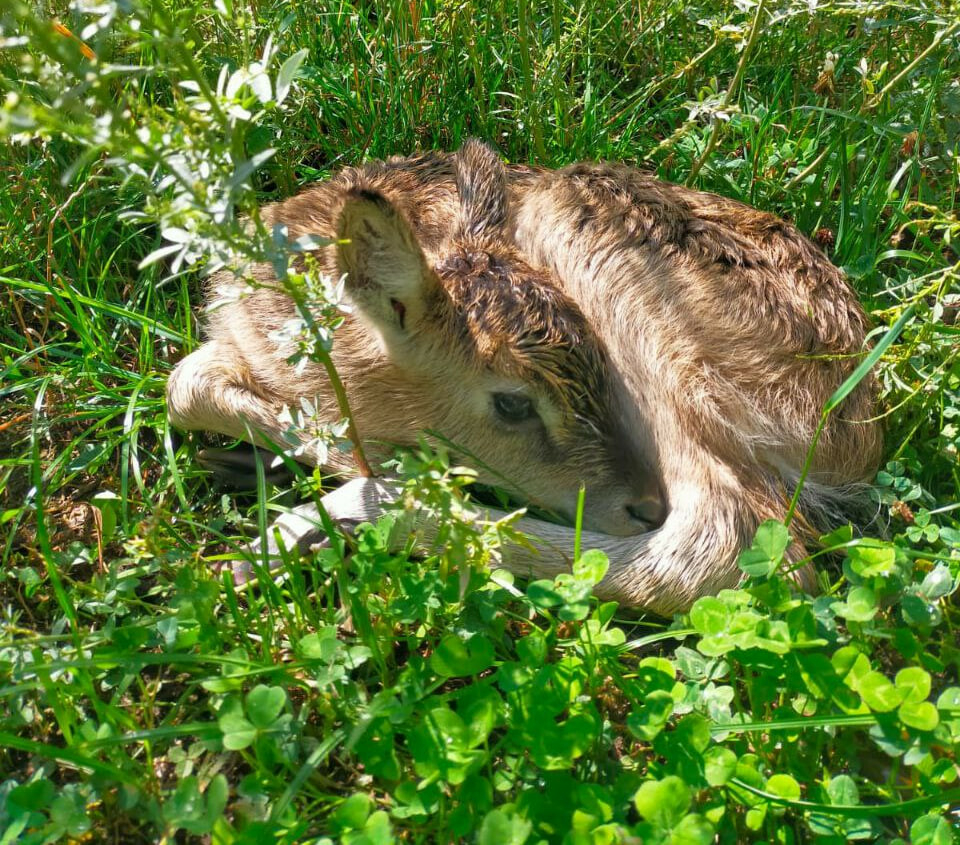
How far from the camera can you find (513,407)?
13.2 feet

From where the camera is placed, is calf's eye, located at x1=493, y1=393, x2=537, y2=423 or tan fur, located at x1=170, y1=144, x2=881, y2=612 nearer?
tan fur, located at x1=170, y1=144, x2=881, y2=612

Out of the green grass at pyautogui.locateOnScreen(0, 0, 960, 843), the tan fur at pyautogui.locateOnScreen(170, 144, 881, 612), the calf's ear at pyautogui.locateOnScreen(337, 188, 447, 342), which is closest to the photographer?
the green grass at pyautogui.locateOnScreen(0, 0, 960, 843)

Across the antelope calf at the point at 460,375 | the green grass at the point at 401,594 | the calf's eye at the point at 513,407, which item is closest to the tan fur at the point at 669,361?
the antelope calf at the point at 460,375

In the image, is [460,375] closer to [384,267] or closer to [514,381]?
[514,381]

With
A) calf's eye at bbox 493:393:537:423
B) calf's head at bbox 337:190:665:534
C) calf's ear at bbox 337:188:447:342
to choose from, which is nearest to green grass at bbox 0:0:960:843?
calf's head at bbox 337:190:665:534

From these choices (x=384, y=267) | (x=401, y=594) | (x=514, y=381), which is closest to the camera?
(x=401, y=594)

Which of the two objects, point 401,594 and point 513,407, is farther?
point 513,407

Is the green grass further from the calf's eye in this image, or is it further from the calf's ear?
the calf's eye

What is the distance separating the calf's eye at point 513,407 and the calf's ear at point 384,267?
0.48 meters

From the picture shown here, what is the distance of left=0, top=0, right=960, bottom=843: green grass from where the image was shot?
2572 mm

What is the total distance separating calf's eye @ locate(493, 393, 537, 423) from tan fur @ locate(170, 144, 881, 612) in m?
0.15

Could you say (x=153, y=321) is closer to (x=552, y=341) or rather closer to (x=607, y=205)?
(x=552, y=341)

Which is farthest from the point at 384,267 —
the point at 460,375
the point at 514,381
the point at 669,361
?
the point at 669,361

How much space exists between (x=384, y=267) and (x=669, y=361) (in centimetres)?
127
